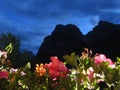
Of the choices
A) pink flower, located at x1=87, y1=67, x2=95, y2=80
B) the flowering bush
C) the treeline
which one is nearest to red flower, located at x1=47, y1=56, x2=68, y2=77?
the flowering bush

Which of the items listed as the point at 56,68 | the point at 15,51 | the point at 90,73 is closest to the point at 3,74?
the point at 56,68

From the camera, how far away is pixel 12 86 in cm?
340

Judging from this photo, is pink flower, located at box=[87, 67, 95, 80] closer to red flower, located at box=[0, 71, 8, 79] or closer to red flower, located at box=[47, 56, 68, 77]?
red flower, located at box=[47, 56, 68, 77]

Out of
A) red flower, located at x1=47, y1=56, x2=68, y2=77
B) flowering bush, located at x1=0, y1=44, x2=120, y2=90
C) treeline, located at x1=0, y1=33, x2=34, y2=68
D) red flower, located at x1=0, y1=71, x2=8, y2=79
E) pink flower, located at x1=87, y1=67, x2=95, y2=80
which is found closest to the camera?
flowering bush, located at x1=0, y1=44, x2=120, y2=90

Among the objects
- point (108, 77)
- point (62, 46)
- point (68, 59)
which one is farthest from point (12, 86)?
point (62, 46)

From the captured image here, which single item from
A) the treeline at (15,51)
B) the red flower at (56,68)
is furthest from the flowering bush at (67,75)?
the treeline at (15,51)

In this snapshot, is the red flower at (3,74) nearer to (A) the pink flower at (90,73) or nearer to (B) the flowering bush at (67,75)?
(B) the flowering bush at (67,75)

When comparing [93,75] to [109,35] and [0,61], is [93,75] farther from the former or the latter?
[109,35]

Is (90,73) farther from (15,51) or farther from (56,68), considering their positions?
(15,51)

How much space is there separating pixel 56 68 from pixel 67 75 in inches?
3.9

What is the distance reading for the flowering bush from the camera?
289cm

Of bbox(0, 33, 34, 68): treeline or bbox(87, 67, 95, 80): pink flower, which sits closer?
bbox(87, 67, 95, 80): pink flower

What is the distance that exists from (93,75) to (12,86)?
68 centimetres

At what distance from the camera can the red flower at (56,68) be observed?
3.31 metres
